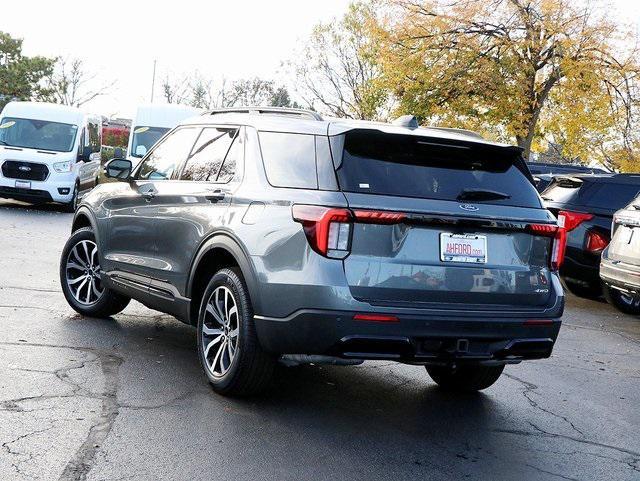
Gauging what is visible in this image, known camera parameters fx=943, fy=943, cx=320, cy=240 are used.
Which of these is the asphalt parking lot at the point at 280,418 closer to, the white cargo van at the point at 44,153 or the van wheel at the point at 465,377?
the van wheel at the point at 465,377

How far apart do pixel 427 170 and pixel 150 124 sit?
58.7ft

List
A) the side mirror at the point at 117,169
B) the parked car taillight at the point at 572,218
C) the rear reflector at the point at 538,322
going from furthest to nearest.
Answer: the parked car taillight at the point at 572,218 < the side mirror at the point at 117,169 < the rear reflector at the point at 538,322

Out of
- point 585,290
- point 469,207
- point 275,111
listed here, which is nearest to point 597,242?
point 585,290

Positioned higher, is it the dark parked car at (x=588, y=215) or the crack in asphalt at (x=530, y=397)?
the dark parked car at (x=588, y=215)

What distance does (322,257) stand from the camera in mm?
5004

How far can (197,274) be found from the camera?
20.0 ft

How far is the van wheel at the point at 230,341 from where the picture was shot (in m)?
5.39

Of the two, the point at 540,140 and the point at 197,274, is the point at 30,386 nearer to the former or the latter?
the point at 197,274

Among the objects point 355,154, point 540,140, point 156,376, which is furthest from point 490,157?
point 540,140

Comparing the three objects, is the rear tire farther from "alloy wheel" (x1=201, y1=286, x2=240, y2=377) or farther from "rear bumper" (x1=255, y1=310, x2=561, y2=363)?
"alloy wheel" (x1=201, y1=286, x2=240, y2=377)

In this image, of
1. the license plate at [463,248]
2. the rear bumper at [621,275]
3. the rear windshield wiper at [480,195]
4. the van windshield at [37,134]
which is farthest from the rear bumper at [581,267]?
the van windshield at [37,134]

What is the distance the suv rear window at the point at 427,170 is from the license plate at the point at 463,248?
23 cm

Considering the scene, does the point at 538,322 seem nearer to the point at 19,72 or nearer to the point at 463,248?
the point at 463,248

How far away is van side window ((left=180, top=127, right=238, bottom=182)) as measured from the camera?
6.17m
